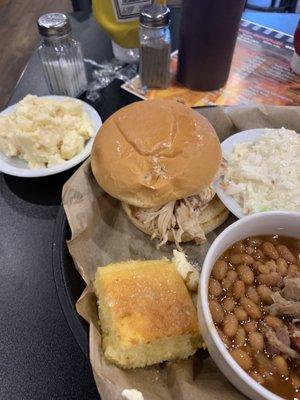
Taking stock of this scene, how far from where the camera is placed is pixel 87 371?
112cm

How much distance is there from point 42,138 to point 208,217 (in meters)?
0.75

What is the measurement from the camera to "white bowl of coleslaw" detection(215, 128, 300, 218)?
4.53 feet

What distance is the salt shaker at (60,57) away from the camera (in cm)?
177

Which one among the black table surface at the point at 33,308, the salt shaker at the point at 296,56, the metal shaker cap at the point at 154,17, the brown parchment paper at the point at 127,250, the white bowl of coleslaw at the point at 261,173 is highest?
the metal shaker cap at the point at 154,17

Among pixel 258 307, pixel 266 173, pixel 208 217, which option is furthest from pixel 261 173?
pixel 258 307

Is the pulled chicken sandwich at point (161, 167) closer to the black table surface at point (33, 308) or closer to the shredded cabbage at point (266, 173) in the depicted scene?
the shredded cabbage at point (266, 173)

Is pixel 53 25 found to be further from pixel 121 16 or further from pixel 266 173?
pixel 266 173

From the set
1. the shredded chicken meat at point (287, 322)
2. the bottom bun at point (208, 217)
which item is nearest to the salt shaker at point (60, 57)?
the bottom bun at point (208, 217)

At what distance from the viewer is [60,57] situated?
1.88 metres

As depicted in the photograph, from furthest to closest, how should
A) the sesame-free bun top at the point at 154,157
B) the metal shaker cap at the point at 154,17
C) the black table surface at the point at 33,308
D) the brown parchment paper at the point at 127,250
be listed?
the metal shaker cap at the point at 154,17
the sesame-free bun top at the point at 154,157
the black table surface at the point at 33,308
the brown parchment paper at the point at 127,250

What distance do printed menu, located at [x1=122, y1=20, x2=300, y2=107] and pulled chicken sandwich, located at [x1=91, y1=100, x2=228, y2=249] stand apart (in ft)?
1.86

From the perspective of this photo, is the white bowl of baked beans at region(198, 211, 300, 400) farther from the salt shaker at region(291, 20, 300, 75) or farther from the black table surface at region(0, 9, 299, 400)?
the salt shaker at region(291, 20, 300, 75)

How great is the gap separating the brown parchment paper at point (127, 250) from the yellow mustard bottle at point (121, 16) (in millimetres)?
691

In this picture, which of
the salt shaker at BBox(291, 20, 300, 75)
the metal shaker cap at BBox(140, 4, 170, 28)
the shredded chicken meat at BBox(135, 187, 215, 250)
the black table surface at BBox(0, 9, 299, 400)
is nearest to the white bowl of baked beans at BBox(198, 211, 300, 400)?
the shredded chicken meat at BBox(135, 187, 215, 250)
